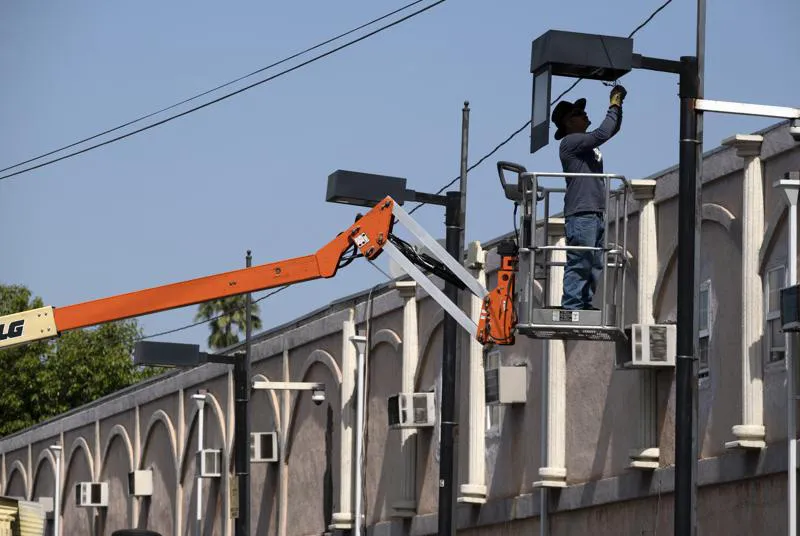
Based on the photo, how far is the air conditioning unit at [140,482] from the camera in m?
44.7

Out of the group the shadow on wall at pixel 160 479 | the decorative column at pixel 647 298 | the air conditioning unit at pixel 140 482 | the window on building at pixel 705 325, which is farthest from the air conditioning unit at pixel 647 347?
the air conditioning unit at pixel 140 482

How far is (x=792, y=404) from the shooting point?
67.4 feet

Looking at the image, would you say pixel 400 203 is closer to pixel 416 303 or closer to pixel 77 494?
pixel 416 303

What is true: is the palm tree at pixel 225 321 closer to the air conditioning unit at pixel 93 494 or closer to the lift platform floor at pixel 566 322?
the air conditioning unit at pixel 93 494

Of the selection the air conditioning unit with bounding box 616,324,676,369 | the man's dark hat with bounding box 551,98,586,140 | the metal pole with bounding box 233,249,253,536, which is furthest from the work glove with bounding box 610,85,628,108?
the metal pole with bounding box 233,249,253,536

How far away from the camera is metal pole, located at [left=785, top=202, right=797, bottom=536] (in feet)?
66.3

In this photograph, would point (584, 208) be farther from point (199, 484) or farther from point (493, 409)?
point (199, 484)

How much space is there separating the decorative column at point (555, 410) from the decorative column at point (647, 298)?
2.13 metres

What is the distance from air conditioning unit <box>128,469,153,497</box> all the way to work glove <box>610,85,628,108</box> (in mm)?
30614

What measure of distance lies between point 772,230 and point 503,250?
529 centimetres

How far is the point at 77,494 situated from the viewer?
49.0m

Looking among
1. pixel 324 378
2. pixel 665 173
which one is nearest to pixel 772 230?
pixel 665 173

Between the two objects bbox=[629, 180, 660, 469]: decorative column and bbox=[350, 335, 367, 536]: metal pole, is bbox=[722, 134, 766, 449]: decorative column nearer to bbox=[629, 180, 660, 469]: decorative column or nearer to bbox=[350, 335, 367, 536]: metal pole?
bbox=[629, 180, 660, 469]: decorative column

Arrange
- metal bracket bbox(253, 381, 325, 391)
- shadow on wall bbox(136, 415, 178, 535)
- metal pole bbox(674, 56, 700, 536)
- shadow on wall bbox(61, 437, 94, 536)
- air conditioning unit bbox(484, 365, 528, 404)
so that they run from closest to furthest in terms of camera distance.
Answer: metal pole bbox(674, 56, 700, 536) → air conditioning unit bbox(484, 365, 528, 404) → metal bracket bbox(253, 381, 325, 391) → shadow on wall bbox(136, 415, 178, 535) → shadow on wall bbox(61, 437, 94, 536)
